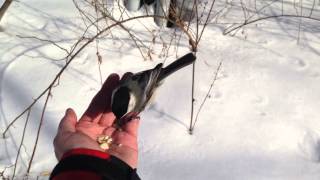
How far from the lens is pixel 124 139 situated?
4.74ft

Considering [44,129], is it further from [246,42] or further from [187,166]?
[246,42]

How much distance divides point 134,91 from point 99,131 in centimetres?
23

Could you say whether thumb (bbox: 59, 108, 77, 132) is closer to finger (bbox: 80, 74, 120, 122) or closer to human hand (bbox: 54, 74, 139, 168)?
human hand (bbox: 54, 74, 139, 168)

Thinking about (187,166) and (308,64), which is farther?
(308,64)

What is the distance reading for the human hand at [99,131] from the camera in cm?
130

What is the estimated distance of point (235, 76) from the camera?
2.33 meters

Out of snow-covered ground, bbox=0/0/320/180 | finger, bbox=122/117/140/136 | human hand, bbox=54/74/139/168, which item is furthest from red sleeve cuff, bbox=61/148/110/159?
snow-covered ground, bbox=0/0/320/180

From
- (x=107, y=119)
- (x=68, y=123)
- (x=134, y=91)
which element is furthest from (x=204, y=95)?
(x=68, y=123)

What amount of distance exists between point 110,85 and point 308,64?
1.33 m

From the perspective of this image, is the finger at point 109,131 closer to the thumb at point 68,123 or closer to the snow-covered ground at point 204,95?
the thumb at point 68,123

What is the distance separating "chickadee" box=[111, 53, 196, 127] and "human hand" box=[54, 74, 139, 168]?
45 millimetres

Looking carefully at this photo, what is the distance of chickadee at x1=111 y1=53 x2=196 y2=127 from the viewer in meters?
1.52

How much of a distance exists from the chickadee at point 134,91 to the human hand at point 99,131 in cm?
5

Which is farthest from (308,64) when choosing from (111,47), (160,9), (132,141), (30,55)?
(30,55)
